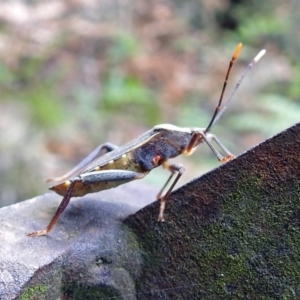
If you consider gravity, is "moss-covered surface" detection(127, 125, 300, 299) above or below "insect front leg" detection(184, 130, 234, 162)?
below

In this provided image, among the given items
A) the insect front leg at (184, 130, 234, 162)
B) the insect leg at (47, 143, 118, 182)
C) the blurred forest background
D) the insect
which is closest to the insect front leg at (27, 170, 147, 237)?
the insect

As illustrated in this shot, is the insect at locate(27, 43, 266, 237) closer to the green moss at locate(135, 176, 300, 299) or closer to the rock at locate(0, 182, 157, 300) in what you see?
the rock at locate(0, 182, 157, 300)

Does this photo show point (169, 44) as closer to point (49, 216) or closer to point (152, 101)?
point (152, 101)

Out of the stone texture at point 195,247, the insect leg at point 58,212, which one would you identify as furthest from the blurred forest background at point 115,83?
the stone texture at point 195,247

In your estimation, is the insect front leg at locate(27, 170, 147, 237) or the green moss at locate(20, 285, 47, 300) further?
the insect front leg at locate(27, 170, 147, 237)

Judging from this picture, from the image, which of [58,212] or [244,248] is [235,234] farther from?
[58,212]

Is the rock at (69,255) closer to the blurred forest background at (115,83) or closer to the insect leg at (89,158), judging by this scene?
the insect leg at (89,158)
